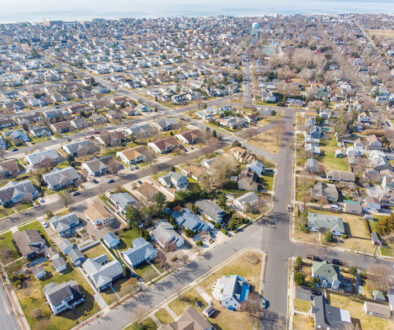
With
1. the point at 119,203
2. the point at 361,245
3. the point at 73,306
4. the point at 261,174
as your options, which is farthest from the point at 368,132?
the point at 73,306

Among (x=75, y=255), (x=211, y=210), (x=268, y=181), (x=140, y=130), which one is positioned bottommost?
(x=75, y=255)

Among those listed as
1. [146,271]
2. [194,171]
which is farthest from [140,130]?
[146,271]

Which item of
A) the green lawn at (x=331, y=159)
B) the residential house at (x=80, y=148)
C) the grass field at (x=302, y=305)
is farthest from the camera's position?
the residential house at (x=80, y=148)

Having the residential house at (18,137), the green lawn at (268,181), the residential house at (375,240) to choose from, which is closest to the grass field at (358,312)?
the residential house at (375,240)

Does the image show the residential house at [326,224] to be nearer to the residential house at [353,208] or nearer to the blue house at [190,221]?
the residential house at [353,208]

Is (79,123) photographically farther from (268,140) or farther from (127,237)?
(268,140)

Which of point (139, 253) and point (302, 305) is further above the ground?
point (139, 253)

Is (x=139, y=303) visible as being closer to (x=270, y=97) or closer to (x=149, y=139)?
(x=149, y=139)

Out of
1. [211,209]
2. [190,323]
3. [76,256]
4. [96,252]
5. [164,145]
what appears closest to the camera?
[190,323]
